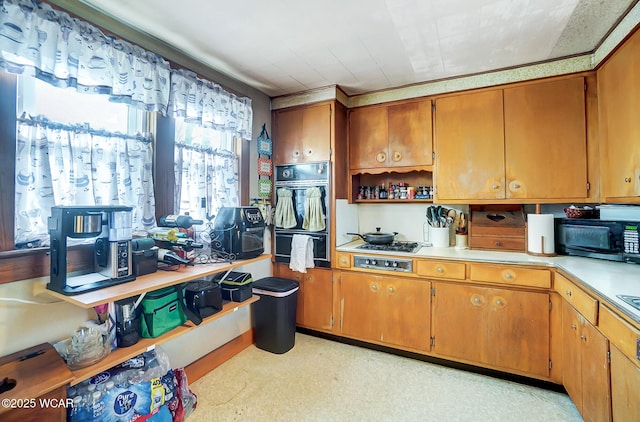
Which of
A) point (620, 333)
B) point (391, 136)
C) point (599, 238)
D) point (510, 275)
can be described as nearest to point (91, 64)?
point (391, 136)

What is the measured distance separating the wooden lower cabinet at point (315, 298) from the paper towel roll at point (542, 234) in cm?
174

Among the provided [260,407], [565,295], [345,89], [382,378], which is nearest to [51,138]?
[260,407]

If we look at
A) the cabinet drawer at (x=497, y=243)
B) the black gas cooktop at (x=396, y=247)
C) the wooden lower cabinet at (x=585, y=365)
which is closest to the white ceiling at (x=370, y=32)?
the cabinet drawer at (x=497, y=243)

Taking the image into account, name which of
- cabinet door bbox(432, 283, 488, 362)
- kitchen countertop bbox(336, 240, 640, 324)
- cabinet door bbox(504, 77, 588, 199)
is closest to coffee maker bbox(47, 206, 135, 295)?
kitchen countertop bbox(336, 240, 640, 324)

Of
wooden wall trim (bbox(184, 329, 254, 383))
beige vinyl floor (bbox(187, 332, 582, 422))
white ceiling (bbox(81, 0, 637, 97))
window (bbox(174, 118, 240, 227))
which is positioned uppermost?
white ceiling (bbox(81, 0, 637, 97))

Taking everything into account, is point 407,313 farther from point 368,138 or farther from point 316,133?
point 316,133

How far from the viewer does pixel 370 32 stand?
1938 mm

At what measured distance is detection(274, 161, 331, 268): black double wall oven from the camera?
283 cm

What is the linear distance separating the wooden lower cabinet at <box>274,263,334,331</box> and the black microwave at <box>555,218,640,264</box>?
76.4 inches

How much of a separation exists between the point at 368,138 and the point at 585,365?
2.33 metres

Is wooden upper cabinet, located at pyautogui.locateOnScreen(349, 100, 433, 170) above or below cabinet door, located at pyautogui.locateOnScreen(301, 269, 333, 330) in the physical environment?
above

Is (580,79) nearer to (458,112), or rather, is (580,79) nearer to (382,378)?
(458,112)

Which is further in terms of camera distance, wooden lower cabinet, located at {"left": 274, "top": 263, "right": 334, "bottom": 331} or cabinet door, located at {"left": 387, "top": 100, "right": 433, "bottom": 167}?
wooden lower cabinet, located at {"left": 274, "top": 263, "right": 334, "bottom": 331}

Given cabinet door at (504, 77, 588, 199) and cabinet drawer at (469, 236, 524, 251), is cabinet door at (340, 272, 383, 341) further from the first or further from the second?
cabinet door at (504, 77, 588, 199)
